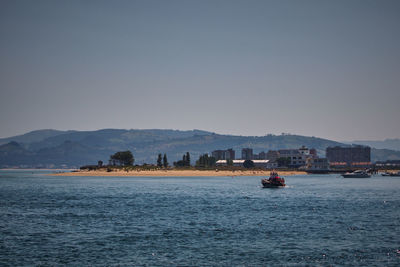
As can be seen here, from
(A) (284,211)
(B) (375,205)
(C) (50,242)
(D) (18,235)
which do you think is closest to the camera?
(C) (50,242)

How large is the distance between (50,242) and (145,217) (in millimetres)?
20730

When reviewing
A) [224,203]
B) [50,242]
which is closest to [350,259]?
[50,242]

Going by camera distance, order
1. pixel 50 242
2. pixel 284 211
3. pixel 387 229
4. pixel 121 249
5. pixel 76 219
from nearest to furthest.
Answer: pixel 121 249 < pixel 50 242 < pixel 387 229 < pixel 76 219 < pixel 284 211

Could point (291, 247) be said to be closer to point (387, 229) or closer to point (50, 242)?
point (387, 229)

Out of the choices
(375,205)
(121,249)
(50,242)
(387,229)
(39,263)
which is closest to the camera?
(39,263)

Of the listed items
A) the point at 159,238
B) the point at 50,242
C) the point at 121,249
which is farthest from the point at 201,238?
the point at 50,242

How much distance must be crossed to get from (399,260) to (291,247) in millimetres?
9582

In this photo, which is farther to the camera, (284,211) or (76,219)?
(284,211)

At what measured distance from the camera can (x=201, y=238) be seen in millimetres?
46094

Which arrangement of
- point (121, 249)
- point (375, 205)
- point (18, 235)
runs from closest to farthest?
point (121, 249), point (18, 235), point (375, 205)

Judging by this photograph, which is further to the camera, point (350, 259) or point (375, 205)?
point (375, 205)

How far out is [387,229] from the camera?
170 ft

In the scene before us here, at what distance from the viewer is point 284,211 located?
7094 cm

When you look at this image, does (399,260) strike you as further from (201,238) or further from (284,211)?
(284,211)
